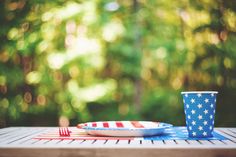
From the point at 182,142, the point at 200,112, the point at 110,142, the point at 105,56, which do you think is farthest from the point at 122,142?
the point at 105,56

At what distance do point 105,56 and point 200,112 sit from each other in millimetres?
4769

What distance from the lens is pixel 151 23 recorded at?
607cm

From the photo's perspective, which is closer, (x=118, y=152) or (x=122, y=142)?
(x=118, y=152)

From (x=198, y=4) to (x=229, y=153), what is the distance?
472 centimetres

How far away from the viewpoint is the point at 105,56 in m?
6.02

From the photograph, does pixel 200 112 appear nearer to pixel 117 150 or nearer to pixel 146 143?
pixel 146 143

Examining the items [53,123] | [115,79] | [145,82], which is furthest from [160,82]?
[53,123]

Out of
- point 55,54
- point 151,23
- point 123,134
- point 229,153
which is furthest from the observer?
point 151,23

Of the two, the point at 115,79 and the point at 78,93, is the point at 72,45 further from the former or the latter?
the point at 115,79

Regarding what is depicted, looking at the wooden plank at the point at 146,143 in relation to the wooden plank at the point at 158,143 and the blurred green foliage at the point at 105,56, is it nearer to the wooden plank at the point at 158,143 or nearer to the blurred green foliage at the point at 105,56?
the wooden plank at the point at 158,143

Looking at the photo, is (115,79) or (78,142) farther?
(115,79)

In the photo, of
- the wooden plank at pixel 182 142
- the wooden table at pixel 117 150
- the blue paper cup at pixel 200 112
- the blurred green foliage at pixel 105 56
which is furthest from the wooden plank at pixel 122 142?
the blurred green foliage at pixel 105 56

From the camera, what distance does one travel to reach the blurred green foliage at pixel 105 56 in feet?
15.7

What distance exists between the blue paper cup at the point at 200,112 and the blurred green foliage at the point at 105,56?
348 cm
